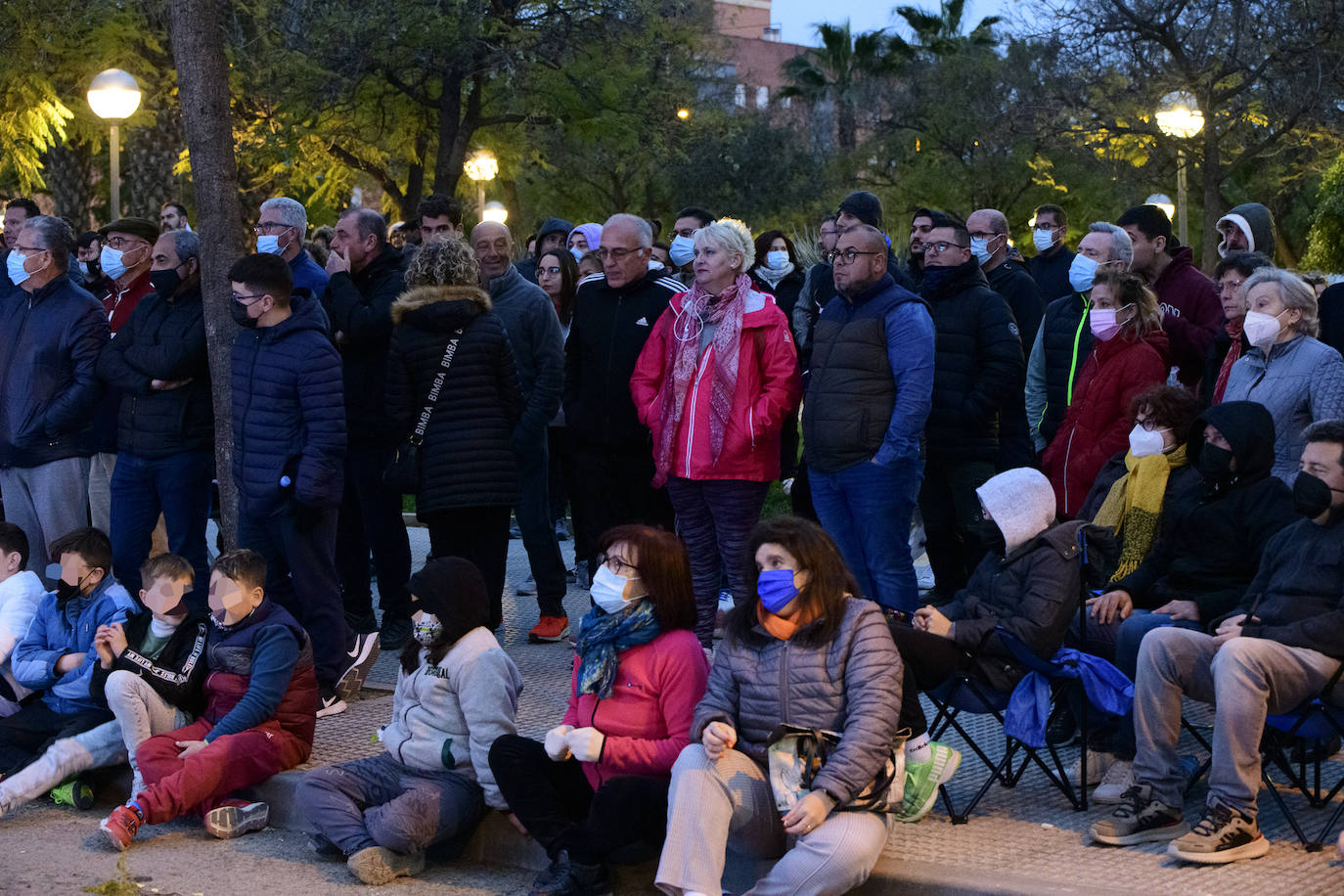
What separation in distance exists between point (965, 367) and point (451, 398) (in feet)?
8.15

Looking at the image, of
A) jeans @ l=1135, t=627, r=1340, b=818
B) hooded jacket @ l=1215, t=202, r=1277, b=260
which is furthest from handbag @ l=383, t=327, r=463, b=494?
hooded jacket @ l=1215, t=202, r=1277, b=260

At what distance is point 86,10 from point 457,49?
13.7ft

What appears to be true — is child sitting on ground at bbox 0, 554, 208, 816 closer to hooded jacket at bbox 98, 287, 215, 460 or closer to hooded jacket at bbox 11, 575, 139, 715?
hooded jacket at bbox 11, 575, 139, 715

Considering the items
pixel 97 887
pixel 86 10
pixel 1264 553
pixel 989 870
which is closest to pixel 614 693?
pixel 989 870

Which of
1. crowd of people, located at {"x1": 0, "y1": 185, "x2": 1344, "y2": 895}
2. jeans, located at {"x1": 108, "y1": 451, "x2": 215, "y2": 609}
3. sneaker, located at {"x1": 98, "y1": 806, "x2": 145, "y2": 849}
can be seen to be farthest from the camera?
jeans, located at {"x1": 108, "y1": 451, "x2": 215, "y2": 609}

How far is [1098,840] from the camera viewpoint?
207 inches

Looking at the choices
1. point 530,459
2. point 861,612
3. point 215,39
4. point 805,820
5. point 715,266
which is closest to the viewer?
point 805,820

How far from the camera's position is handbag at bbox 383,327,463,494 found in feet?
24.8

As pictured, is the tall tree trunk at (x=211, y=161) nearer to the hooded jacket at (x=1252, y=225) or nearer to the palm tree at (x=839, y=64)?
the hooded jacket at (x=1252, y=225)

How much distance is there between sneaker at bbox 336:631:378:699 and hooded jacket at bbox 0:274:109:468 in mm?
1964

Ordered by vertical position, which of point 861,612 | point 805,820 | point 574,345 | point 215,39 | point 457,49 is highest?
point 457,49

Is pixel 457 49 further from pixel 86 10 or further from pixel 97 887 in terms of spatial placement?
pixel 97 887

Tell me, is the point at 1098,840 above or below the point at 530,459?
below

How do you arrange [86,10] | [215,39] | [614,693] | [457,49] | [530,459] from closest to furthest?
[614,693], [215,39], [530,459], [86,10], [457,49]
